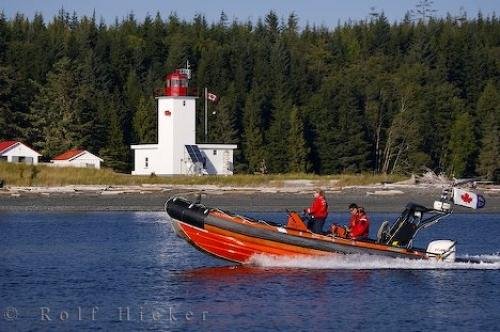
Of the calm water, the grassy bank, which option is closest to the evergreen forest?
the grassy bank

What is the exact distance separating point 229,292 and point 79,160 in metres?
41.8

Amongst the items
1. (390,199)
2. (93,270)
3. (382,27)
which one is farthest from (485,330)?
(382,27)

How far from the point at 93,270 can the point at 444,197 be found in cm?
850

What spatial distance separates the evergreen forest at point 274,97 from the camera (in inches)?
2933

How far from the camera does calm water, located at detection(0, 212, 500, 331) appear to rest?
868 inches

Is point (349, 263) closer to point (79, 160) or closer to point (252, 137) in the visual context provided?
point (79, 160)

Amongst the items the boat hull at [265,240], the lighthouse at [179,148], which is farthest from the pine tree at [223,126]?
the boat hull at [265,240]

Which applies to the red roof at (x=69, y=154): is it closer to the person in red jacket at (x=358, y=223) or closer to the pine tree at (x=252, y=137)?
the pine tree at (x=252, y=137)

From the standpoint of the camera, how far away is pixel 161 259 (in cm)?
3225

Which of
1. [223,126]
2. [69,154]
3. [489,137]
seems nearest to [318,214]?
[69,154]

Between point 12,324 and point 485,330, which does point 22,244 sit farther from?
point 485,330

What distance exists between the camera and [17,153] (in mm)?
65750

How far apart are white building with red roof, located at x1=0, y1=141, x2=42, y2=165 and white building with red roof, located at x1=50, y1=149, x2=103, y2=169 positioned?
1.18 metres

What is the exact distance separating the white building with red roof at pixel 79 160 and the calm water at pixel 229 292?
3026cm
